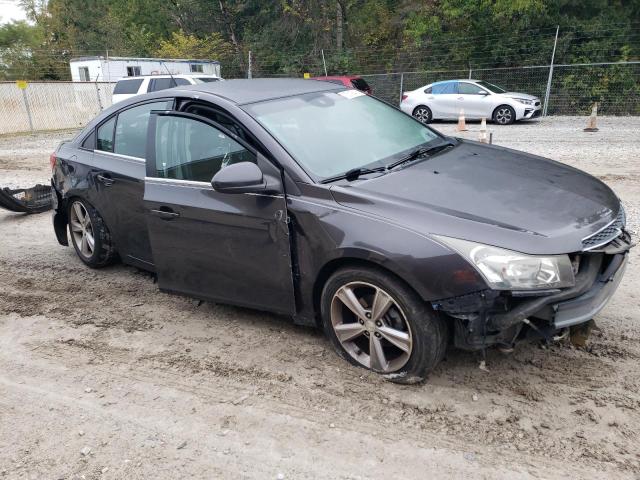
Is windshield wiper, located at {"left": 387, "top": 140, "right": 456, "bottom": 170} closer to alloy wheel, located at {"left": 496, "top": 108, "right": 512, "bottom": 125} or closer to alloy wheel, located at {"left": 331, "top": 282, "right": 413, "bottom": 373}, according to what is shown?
alloy wheel, located at {"left": 331, "top": 282, "right": 413, "bottom": 373}

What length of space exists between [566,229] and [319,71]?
2765 centimetres

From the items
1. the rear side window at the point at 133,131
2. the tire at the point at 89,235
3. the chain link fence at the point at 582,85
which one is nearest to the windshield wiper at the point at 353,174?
the rear side window at the point at 133,131

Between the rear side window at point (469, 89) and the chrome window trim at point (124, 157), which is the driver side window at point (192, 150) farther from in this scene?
the rear side window at point (469, 89)

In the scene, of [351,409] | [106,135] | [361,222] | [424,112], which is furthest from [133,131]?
[424,112]

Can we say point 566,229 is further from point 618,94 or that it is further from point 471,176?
point 618,94

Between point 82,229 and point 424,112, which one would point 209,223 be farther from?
point 424,112

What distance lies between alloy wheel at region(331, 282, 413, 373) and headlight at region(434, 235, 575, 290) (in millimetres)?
556

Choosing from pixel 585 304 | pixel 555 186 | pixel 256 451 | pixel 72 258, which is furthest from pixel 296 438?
pixel 72 258

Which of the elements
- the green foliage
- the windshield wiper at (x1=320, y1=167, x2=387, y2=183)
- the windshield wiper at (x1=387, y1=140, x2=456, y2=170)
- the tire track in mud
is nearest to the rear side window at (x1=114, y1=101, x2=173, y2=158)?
the tire track in mud

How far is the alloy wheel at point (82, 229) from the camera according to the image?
5.55 metres

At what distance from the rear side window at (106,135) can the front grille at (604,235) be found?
4045 millimetres

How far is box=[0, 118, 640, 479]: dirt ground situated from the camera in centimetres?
285

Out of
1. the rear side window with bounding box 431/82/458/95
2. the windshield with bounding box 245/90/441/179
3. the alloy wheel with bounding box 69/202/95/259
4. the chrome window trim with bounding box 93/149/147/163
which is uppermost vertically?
the windshield with bounding box 245/90/441/179

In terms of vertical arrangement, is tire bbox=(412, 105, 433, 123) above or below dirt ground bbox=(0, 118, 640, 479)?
below
